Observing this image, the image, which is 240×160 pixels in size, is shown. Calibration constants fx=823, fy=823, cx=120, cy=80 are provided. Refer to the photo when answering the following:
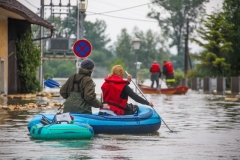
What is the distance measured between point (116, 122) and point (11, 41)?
21.5m

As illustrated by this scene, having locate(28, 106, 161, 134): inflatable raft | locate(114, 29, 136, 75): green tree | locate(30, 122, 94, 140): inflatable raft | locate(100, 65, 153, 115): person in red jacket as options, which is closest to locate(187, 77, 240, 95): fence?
locate(100, 65, 153, 115): person in red jacket

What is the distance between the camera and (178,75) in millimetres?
76438

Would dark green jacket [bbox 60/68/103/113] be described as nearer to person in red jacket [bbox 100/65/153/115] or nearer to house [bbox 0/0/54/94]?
person in red jacket [bbox 100/65/153/115]

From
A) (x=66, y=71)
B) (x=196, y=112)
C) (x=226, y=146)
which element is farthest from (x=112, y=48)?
(x=226, y=146)

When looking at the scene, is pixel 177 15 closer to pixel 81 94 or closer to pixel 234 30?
pixel 234 30

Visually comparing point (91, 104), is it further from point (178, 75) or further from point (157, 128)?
point (178, 75)

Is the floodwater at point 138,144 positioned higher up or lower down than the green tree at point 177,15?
lower down

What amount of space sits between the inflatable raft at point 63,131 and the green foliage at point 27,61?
22994mm

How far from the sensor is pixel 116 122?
1548cm

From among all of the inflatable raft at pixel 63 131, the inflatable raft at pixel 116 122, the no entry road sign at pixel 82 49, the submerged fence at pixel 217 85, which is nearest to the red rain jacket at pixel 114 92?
the inflatable raft at pixel 116 122

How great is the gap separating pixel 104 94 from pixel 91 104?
0.83 metres

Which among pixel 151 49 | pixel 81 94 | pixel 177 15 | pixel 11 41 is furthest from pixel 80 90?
pixel 151 49

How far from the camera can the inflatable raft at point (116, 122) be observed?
15312mm

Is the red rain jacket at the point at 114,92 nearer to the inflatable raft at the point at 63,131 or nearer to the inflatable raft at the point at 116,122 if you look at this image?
the inflatable raft at the point at 116,122
